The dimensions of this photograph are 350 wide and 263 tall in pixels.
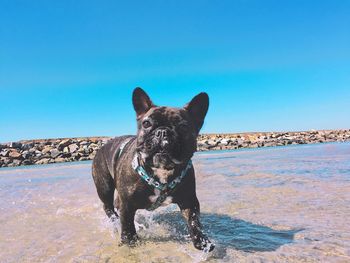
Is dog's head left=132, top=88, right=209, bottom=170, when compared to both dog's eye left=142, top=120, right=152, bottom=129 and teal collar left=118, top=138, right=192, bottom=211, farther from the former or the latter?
teal collar left=118, top=138, right=192, bottom=211

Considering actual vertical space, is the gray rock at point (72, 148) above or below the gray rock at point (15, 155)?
above

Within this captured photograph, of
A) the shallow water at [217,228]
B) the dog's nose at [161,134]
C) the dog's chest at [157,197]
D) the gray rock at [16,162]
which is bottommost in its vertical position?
the gray rock at [16,162]

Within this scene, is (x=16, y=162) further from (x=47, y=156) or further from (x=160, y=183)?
(x=160, y=183)

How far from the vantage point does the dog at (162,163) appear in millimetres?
4059

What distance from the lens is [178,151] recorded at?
4.06m

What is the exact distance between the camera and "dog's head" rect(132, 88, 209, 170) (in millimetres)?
3986

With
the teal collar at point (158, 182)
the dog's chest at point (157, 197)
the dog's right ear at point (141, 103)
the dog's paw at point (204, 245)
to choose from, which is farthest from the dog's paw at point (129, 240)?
the dog's right ear at point (141, 103)

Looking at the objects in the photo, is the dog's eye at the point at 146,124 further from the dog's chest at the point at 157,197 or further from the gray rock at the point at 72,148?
the gray rock at the point at 72,148

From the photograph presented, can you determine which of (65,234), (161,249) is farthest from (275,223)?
(65,234)

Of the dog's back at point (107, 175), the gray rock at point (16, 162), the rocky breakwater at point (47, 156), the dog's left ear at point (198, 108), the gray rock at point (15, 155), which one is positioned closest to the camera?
the dog's left ear at point (198, 108)

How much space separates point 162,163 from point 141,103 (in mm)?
963

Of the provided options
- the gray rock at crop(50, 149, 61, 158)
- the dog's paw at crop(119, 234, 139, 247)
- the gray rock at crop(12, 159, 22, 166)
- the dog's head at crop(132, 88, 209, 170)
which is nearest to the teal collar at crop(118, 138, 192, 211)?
the dog's head at crop(132, 88, 209, 170)

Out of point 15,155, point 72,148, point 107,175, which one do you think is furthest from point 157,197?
point 72,148

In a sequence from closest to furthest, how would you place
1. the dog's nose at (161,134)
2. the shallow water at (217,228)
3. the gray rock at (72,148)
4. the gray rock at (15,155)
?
the dog's nose at (161,134)
the shallow water at (217,228)
the gray rock at (15,155)
the gray rock at (72,148)
